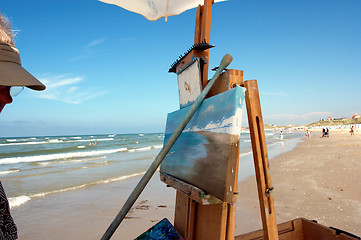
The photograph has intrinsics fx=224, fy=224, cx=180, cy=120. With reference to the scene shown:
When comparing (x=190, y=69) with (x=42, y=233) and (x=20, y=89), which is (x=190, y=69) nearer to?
(x=20, y=89)

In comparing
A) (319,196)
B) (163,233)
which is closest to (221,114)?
(163,233)

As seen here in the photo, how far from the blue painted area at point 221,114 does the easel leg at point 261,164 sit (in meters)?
0.17

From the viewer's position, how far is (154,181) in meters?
7.29

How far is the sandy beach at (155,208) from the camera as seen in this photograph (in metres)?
3.71

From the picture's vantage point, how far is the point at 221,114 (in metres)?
1.52

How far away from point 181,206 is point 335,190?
4.66m

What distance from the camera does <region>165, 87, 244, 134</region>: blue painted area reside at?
1.40m

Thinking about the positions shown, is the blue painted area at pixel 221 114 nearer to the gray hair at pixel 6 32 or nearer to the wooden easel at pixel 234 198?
the wooden easel at pixel 234 198

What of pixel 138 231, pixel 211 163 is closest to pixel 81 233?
pixel 138 231

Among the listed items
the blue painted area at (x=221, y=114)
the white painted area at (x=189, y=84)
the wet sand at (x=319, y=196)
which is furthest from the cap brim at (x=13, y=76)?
the wet sand at (x=319, y=196)

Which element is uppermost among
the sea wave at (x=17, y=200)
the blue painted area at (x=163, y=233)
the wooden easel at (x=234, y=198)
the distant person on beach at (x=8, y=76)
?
the distant person on beach at (x=8, y=76)

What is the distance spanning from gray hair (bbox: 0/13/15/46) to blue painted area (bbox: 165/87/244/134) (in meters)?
1.23

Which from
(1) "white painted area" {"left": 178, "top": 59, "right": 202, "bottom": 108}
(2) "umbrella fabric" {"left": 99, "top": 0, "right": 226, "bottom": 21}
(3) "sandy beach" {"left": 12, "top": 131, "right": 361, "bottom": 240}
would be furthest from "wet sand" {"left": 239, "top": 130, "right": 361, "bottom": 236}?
(2) "umbrella fabric" {"left": 99, "top": 0, "right": 226, "bottom": 21}

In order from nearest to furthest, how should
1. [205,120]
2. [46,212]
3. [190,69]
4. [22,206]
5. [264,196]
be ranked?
[264,196], [205,120], [190,69], [46,212], [22,206]
